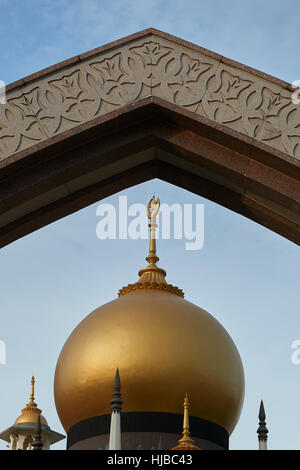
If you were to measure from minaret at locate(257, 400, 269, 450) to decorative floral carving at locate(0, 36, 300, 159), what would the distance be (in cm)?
645

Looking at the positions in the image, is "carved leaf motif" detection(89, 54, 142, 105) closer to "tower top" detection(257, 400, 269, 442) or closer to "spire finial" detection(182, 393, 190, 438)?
"tower top" detection(257, 400, 269, 442)

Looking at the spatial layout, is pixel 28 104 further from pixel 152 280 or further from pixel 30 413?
pixel 30 413

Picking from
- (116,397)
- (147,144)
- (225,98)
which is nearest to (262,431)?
(116,397)

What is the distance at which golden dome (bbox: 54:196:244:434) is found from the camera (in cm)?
1457

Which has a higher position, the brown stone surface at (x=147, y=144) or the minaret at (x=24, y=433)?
the minaret at (x=24, y=433)

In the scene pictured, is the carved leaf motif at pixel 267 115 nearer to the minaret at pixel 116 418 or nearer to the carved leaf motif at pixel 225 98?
the carved leaf motif at pixel 225 98

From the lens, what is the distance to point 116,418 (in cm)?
1404

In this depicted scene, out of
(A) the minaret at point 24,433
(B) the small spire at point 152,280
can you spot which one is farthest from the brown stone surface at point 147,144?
(A) the minaret at point 24,433

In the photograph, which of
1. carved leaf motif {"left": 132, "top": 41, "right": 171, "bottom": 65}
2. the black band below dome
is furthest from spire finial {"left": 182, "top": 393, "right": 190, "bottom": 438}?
carved leaf motif {"left": 132, "top": 41, "right": 171, "bottom": 65}

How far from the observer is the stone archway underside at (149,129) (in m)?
7.11

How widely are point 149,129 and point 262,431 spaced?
21.0 ft

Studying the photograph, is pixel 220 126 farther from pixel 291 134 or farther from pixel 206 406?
pixel 206 406

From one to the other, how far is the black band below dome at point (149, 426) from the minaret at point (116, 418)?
0.55 m
